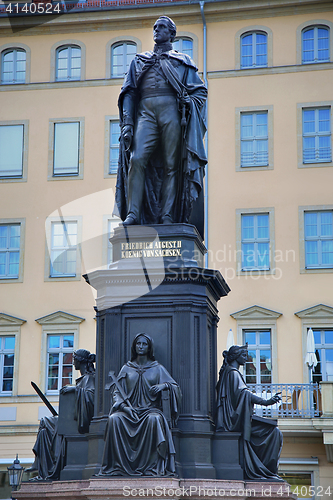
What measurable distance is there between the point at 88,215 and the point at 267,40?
28.2 ft

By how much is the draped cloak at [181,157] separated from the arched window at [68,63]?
2217 cm

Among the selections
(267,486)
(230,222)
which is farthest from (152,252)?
(230,222)

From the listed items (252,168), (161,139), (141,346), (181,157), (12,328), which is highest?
(252,168)

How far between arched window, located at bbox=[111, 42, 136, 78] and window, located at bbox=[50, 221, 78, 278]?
18.9 ft

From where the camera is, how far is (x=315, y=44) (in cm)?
2973

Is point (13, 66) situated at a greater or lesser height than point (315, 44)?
greater

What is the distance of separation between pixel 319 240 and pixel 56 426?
19985mm

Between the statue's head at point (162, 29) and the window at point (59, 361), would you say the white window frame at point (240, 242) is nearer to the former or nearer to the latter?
the window at point (59, 361)

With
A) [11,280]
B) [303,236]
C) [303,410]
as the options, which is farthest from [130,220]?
[11,280]

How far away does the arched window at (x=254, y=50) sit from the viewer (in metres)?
30.0

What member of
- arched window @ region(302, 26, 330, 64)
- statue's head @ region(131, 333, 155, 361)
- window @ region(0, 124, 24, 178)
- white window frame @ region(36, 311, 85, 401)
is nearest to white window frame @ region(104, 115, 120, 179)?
window @ region(0, 124, 24, 178)

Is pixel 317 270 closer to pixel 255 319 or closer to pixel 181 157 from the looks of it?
pixel 255 319

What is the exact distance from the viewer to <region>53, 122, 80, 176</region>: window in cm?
3025

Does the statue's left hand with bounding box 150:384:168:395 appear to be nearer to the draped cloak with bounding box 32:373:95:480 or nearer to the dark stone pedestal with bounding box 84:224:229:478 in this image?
the dark stone pedestal with bounding box 84:224:229:478
